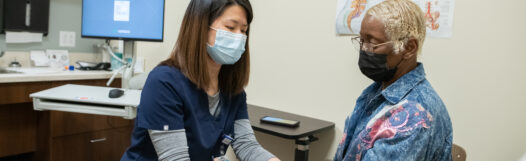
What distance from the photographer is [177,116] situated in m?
1.01

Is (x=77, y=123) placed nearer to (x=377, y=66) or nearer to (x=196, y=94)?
(x=196, y=94)

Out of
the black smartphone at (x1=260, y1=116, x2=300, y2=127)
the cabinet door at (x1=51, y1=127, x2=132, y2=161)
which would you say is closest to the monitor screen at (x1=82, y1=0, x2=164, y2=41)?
the cabinet door at (x1=51, y1=127, x2=132, y2=161)

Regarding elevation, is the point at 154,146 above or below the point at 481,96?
below

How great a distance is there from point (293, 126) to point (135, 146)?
896mm

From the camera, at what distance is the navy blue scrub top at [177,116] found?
0.99 metres

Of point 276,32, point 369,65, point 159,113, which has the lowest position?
point 159,113

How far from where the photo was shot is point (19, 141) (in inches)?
96.7

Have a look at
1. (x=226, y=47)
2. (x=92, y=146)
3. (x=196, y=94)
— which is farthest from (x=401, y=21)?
(x=92, y=146)

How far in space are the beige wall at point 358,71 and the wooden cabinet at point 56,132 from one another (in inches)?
31.0

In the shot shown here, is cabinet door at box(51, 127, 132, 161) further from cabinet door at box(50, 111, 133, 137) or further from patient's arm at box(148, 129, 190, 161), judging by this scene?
patient's arm at box(148, 129, 190, 161)

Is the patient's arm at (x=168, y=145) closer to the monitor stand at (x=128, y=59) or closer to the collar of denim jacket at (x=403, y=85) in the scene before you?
the collar of denim jacket at (x=403, y=85)

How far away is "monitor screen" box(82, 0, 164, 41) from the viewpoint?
2332mm

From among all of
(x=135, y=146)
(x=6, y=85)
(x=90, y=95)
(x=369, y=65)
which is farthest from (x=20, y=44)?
(x=369, y=65)

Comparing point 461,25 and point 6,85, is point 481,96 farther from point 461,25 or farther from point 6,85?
point 6,85
